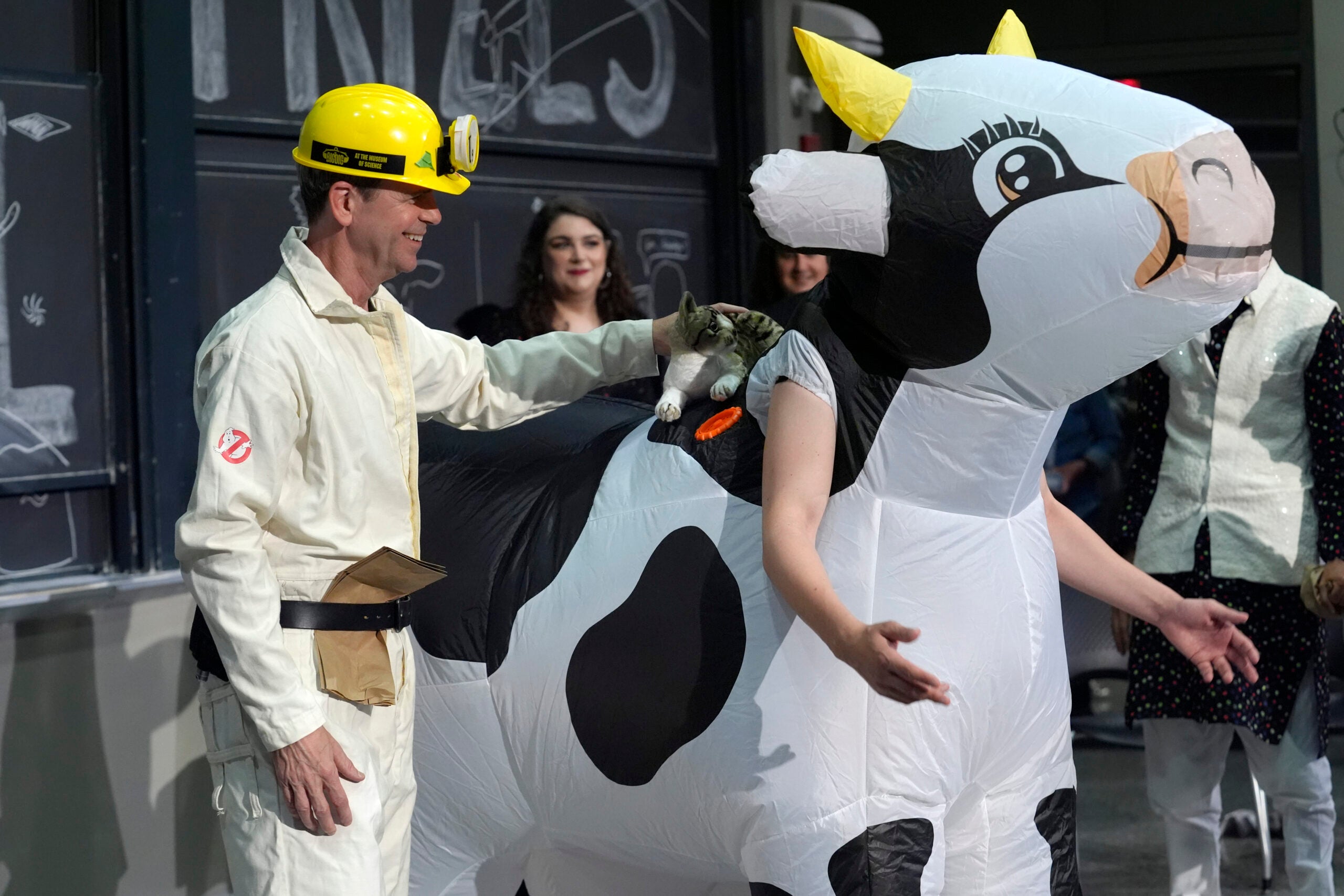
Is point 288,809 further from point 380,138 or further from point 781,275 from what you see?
point 781,275

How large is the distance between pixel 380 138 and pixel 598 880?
1.29 meters

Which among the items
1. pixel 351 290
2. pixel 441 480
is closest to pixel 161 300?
pixel 441 480

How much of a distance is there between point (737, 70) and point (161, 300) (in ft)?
8.43

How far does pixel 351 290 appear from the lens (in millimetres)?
2242

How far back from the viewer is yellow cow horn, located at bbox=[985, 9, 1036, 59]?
2.31 meters

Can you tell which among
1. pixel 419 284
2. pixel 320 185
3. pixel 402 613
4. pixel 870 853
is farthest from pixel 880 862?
pixel 419 284

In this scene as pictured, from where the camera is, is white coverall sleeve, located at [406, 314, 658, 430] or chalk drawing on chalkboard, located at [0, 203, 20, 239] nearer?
white coverall sleeve, located at [406, 314, 658, 430]

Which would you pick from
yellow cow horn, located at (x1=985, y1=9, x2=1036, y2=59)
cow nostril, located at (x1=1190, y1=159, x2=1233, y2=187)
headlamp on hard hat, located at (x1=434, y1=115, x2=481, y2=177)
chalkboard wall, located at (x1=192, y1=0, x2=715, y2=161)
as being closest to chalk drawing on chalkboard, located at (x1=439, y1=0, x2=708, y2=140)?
chalkboard wall, located at (x1=192, y1=0, x2=715, y2=161)

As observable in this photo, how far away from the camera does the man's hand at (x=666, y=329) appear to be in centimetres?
256

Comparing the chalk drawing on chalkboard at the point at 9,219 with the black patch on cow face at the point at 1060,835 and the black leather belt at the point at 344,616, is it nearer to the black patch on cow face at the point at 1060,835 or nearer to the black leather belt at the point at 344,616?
the black leather belt at the point at 344,616

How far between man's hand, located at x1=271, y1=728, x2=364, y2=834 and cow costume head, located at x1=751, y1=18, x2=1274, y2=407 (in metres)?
0.90

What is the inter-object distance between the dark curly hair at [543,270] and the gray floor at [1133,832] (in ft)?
6.33

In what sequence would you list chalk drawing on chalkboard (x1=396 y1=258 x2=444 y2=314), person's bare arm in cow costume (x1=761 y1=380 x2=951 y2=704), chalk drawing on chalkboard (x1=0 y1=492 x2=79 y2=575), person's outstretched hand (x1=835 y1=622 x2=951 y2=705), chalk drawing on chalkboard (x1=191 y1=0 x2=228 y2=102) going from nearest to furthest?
person's outstretched hand (x1=835 y1=622 x2=951 y2=705) → person's bare arm in cow costume (x1=761 y1=380 x2=951 y2=704) → chalk drawing on chalkboard (x1=0 y1=492 x2=79 y2=575) → chalk drawing on chalkboard (x1=191 y1=0 x2=228 y2=102) → chalk drawing on chalkboard (x1=396 y1=258 x2=444 y2=314)

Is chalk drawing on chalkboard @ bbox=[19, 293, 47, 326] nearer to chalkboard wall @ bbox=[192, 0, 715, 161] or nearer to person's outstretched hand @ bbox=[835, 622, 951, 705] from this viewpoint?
chalkboard wall @ bbox=[192, 0, 715, 161]
